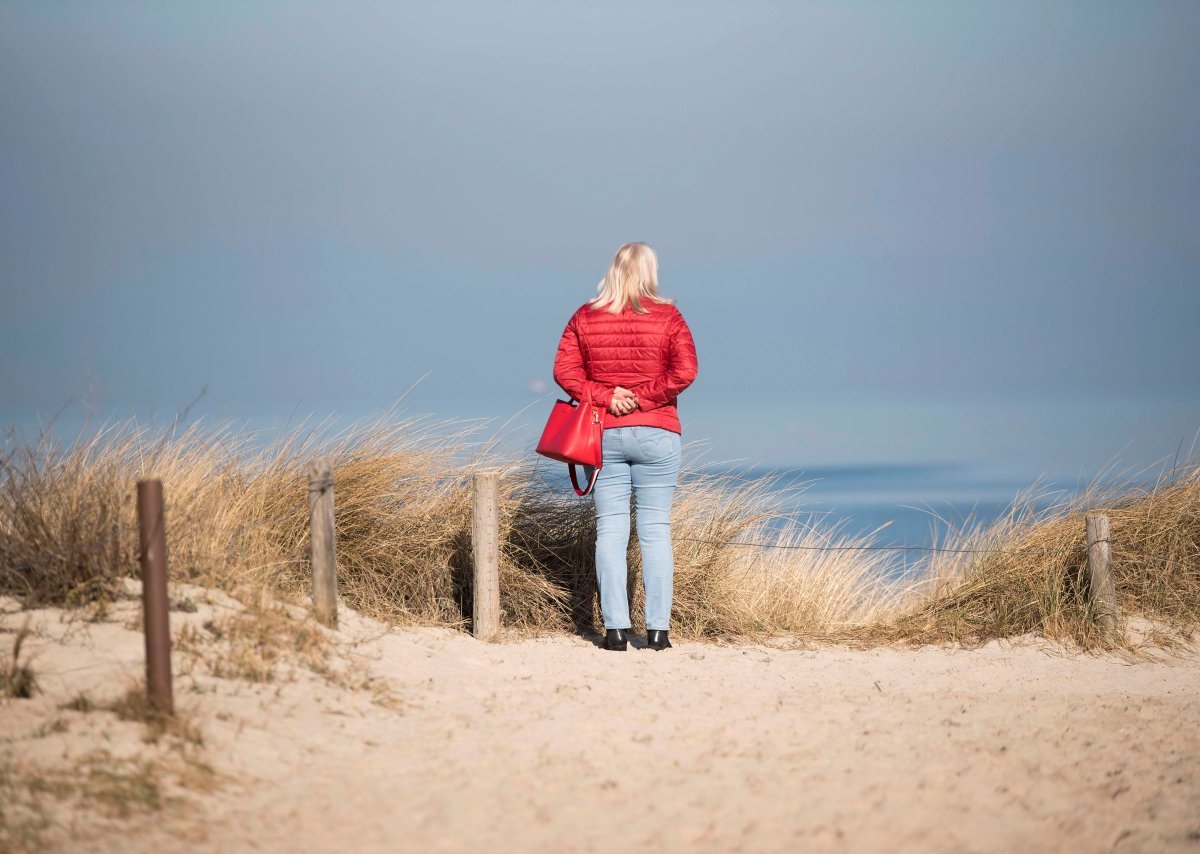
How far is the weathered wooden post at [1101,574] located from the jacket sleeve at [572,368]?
10.7ft

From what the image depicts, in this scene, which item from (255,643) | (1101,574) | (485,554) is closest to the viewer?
(255,643)

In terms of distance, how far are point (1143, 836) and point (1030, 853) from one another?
18.6 inches

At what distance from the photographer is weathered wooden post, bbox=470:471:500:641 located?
6.69 meters

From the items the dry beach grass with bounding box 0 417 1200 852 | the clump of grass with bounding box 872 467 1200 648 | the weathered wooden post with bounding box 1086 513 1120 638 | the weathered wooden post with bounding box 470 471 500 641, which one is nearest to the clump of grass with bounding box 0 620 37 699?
the dry beach grass with bounding box 0 417 1200 852

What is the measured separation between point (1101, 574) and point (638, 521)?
119 inches

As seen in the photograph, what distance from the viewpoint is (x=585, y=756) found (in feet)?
14.3

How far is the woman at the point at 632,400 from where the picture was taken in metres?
6.36

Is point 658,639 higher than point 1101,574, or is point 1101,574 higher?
point 1101,574

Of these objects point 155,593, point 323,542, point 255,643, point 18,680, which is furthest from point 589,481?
point 18,680

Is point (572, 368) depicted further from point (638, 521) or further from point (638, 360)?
point (638, 521)

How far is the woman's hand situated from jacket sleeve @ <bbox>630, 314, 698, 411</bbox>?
0.13 feet

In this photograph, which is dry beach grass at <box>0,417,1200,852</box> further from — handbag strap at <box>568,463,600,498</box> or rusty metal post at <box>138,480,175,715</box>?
handbag strap at <box>568,463,600,498</box>

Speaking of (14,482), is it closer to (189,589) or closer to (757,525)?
(189,589)

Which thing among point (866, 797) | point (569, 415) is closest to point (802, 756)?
point (866, 797)
